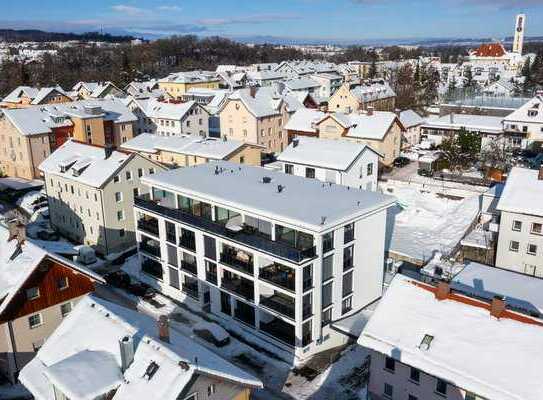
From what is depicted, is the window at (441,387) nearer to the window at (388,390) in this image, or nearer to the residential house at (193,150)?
the window at (388,390)

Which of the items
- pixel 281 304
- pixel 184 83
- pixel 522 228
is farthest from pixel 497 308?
pixel 184 83

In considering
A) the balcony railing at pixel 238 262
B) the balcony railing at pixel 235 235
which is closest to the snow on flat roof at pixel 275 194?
the balcony railing at pixel 235 235

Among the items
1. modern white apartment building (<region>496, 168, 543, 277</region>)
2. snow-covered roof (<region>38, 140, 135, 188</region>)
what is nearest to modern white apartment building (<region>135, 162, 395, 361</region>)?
snow-covered roof (<region>38, 140, 135, 188</region>)

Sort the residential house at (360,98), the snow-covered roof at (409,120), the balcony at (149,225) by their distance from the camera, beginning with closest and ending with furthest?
the balcony at (149,225) → the snow-covered roof at (409,120) → the residential house at (360,98)

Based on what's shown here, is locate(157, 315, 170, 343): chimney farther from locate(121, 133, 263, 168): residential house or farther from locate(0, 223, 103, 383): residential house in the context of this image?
locate(121, 133, 263, 168): residential house

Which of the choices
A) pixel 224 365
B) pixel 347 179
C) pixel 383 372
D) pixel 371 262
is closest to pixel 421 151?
pixel 347 179
